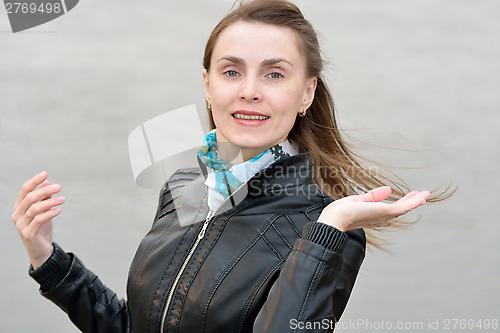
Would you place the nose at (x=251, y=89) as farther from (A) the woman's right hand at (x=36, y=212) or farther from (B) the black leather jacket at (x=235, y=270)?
(A) the woman's right hand at (x=36, y=212)

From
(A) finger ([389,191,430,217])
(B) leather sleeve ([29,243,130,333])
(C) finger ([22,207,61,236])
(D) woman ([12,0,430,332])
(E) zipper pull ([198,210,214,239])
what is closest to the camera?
(A) finger ([389,191,430,217])

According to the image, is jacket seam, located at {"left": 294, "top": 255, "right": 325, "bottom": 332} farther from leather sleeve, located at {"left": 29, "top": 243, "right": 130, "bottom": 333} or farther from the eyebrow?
leather sleeve, located at {"left": 29, "top": 243, "right": 130, "bottom": 333}

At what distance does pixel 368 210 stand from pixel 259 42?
871 millimetres

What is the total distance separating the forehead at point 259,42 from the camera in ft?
8.24

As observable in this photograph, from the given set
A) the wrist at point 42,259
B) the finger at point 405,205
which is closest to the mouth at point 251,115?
the finger at point 405,205

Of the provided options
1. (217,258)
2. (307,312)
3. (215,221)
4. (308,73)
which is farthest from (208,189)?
(307,312)

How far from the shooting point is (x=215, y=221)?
259cm

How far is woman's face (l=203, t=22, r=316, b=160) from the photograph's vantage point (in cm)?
250

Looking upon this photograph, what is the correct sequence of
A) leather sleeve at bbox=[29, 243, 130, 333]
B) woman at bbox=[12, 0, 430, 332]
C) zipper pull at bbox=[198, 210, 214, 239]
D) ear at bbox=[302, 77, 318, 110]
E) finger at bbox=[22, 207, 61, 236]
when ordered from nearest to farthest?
1. woman at bbox=[12, 0, 430, 332]
2. finger at bbox=[22, 207, 61, 236]
3. zipper pull at bbox=[198, 210, 214, 239]
4. ear at bbox=[302, 77, 318, 110]
5. leather sleeve at bbox=[29, 243, 130, 333]

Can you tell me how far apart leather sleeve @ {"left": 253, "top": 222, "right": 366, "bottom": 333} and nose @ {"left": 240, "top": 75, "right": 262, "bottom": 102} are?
0.66m

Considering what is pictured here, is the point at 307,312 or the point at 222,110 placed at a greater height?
the point at 222,110

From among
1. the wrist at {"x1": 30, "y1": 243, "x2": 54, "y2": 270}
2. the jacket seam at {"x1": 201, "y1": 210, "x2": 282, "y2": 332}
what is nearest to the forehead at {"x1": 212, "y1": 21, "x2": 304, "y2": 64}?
the jacket seam at {"x1": 201, "y1": 210, "x2": 282, "y2": 332}

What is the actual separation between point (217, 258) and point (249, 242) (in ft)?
0.47

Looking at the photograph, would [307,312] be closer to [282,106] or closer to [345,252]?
[345,252]
